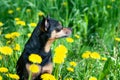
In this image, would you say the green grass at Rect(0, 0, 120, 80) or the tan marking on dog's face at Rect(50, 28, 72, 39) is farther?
the green grass at Rect(0, 0, 120, 80)

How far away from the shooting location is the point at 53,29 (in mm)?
4688

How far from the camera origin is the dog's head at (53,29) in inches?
181

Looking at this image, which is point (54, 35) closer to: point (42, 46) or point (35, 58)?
point (42, 46)

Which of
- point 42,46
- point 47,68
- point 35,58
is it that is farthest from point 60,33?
point 35,58

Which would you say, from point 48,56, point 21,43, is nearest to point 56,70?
point 48,56

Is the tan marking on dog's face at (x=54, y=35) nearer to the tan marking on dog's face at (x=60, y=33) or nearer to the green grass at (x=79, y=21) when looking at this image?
the tan marking on dog's face at (x=60, y=33)

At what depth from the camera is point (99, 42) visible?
611 cm

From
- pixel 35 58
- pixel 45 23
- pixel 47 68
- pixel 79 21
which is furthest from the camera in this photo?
pixel 79 21

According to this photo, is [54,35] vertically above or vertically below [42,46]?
above

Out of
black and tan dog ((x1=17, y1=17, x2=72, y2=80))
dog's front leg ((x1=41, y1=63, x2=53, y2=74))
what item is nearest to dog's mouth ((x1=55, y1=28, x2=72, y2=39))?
black and tan dog ((x1=17, y1=17, x2=72, y2=80))

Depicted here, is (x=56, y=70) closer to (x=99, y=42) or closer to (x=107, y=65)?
(x=107, y=65)

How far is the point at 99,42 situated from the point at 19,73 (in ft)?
5.49

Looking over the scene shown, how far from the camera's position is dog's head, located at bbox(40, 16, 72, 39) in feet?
15.0

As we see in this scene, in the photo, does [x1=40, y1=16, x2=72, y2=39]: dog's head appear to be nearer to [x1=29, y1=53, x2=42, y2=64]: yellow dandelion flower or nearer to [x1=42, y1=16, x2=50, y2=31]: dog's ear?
[x1=42, y1=16, x2=50, y2=31]: dog's ear
